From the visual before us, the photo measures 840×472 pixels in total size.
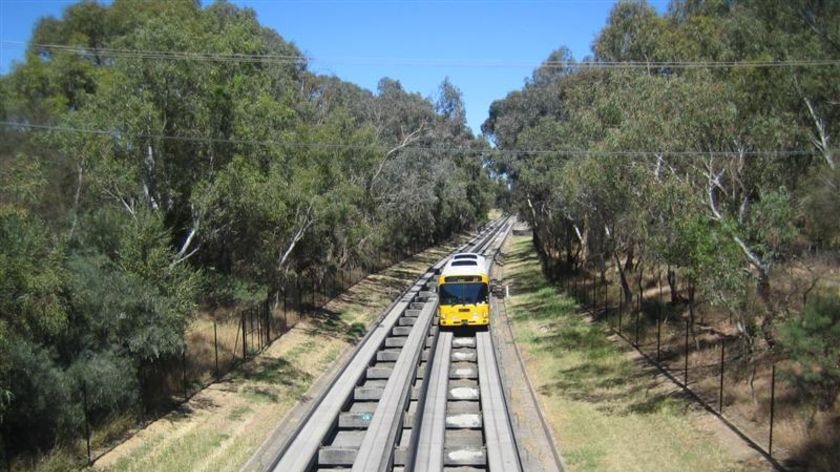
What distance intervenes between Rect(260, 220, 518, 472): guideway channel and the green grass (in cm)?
187

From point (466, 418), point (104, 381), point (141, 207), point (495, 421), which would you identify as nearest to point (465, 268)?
point (466, 418)

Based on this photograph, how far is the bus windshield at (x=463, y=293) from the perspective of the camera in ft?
107

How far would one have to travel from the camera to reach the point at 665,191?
2211 cm

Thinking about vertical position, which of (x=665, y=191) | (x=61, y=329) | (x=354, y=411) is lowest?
(x=354, y=411)

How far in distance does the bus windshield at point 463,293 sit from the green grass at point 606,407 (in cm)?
242

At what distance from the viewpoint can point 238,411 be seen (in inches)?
802

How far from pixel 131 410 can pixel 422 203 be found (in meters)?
41.3

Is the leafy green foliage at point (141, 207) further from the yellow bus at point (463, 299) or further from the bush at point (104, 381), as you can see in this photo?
the yellow bus at point (463, 299)

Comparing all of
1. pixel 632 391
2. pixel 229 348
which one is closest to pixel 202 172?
pixel 229 348

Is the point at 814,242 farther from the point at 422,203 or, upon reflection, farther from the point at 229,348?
the point at 422,203

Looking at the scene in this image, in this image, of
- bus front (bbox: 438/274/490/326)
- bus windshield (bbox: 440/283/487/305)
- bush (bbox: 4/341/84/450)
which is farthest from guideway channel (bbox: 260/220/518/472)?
bush (bbox: 4/341/84/450)

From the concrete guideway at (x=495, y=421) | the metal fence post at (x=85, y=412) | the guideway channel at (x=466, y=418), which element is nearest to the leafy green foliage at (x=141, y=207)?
the metal fence post at (x=85, y=412)

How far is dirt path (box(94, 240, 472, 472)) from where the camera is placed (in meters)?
16.0

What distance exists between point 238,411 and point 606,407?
1006 cm
